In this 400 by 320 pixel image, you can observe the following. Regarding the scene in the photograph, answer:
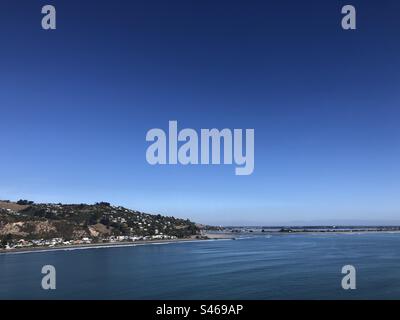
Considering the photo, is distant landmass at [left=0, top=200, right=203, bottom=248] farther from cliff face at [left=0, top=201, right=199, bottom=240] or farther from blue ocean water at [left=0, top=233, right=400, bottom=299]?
blue ocean water at [left=0, top=233, right=400, bottom=299]

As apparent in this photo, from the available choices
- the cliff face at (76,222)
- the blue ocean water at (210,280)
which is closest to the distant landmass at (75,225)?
the cliff face at (76,222)

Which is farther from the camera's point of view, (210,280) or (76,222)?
(76,222)

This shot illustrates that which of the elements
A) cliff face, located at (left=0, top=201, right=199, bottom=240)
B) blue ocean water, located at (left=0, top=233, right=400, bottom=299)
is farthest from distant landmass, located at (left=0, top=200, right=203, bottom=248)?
blue ocean water, located at (left=0, top=233, right=400, bottom=299)

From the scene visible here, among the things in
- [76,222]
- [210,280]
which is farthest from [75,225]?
[210,280]

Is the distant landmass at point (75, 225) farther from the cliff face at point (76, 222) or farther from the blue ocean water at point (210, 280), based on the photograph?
the blue ocean water at point (210, 280)

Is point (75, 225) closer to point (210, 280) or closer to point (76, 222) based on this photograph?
point (76, 222)

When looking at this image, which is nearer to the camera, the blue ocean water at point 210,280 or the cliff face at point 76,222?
the blue ocean water at point 210,280
